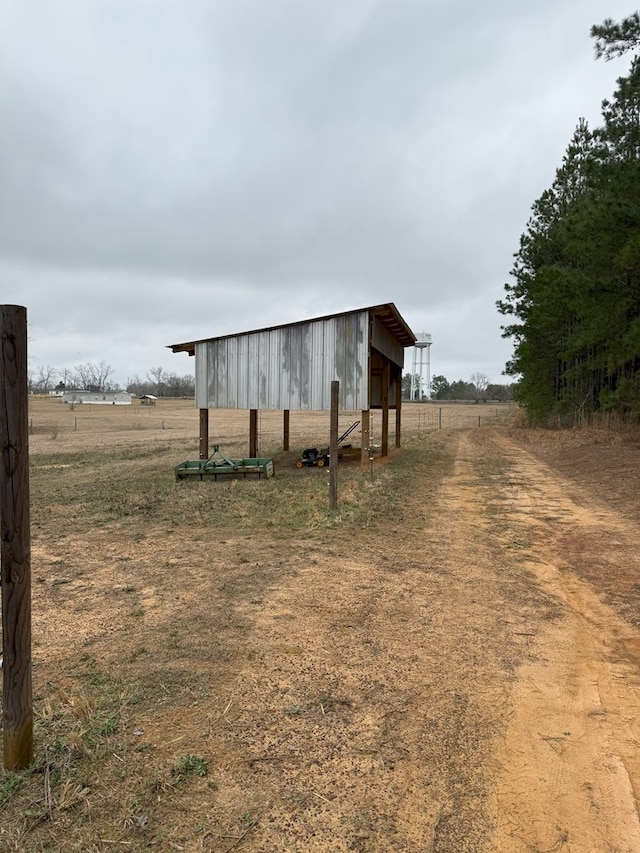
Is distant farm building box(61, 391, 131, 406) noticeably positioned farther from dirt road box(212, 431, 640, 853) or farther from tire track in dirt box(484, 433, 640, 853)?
tire track in dirt box(484, 433, 640, 853)

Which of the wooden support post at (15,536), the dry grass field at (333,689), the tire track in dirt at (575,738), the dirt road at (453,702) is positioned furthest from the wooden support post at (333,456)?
the wooden support post at (15,536)

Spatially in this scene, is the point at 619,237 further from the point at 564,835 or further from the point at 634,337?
the point at 564,835

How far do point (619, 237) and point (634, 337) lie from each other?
9.34 ft

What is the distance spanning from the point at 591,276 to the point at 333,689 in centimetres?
1729

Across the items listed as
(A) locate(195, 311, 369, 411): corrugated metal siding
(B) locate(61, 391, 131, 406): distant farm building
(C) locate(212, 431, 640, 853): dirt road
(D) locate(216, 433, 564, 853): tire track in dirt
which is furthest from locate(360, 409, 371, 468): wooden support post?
(B) locate(61, 391, 131, 406): distant farm building

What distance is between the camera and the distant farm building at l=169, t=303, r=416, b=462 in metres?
13.5

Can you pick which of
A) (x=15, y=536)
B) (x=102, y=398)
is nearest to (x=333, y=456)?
(x=15, y=536)

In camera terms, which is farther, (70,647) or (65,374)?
(65,374)

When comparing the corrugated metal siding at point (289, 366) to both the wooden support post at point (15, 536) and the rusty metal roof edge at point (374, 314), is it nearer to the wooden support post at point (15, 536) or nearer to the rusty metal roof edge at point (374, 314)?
the rusty metal roof edge at point (374, 314)

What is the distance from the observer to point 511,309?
3044cm

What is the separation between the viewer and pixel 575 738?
298 cm

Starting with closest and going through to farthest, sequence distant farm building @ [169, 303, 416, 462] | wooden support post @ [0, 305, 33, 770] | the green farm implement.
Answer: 1. wooden support post @ [0, 305, 33, 770]
2. the green farm implement
3. distant farm building @ [169, 303, 416, 462]

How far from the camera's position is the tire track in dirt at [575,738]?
7.67 feet

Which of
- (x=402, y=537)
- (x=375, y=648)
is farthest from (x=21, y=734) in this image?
(x=402, y=537)
